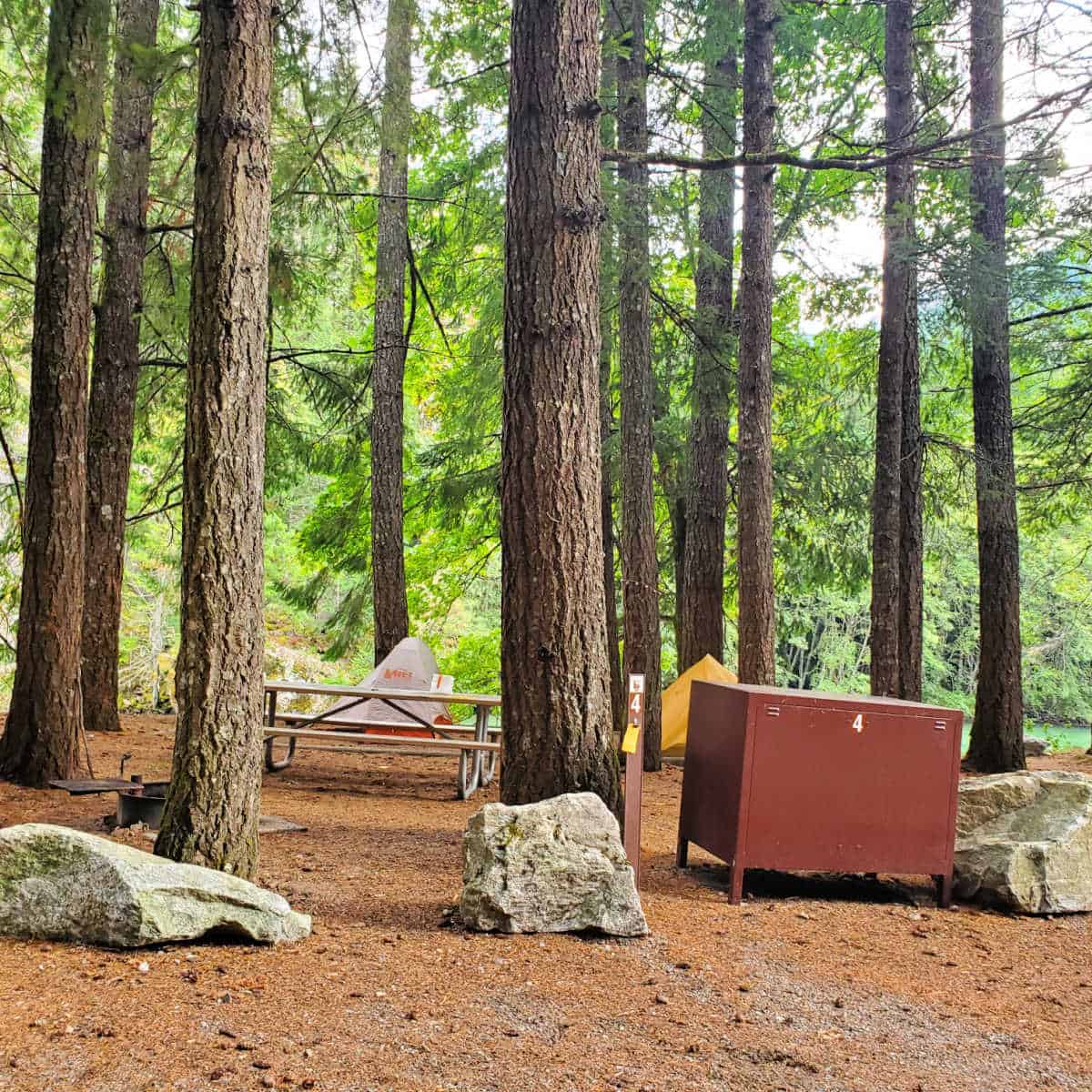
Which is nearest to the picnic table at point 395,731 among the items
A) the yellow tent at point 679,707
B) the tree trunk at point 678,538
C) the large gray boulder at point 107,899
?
the yellow tent at point 679,707

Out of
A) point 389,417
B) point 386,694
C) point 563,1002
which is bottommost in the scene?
point 563,1002

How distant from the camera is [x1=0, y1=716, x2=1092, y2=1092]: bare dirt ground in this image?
2924 millimetres

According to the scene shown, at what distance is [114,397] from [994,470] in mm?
8928

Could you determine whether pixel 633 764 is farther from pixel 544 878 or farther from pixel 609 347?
pixel 609 347

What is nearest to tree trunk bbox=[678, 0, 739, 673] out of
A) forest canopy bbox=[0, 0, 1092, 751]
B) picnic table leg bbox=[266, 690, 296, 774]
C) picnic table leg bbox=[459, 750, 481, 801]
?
forest canopy bbox=[0, 0, 1092, 751]

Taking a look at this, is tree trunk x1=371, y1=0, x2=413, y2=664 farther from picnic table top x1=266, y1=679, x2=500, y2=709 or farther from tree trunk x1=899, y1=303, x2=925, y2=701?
tree trunk x1=899, y1=303, x2=925, y2=701

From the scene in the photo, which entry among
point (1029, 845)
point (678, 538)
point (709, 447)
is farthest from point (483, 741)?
point (678, 538)

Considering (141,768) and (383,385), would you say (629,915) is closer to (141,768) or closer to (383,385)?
(141,768)

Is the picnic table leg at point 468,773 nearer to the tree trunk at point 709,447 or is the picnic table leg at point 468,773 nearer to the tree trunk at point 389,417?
the tree trunk at point 389,417

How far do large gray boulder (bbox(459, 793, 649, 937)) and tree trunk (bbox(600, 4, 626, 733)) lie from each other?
194 inches

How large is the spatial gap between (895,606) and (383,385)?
6196 millimetres

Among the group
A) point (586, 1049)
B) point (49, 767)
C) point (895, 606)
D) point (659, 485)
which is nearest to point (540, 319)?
point (586, 1049)

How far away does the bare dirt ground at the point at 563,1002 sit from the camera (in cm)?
292

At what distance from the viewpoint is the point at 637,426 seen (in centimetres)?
1005
